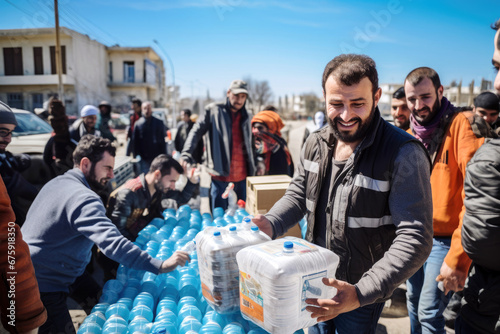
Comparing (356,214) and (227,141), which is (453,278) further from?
(227,141)

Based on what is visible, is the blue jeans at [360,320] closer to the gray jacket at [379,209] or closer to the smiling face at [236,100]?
A: the gray jacket at [379,209]

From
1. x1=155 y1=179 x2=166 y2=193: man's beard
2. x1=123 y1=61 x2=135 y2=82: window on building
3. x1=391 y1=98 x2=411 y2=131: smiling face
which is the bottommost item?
x1=155 y1=179 x2=166 y2=193: man's beard

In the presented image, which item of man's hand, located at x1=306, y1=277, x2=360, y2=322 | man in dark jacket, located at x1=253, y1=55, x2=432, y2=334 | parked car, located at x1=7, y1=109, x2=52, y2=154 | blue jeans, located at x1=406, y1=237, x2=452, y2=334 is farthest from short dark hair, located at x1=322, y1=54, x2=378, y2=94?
parked car, located at x1=7, y1=109, x2=52, y2=154

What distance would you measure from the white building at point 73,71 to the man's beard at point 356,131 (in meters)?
2.38

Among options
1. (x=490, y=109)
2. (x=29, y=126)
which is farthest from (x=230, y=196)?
(x=29, y=126)

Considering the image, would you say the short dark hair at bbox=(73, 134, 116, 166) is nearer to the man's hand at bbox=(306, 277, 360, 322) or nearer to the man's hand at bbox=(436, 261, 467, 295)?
the man's hand at bbox=(306, 277, 360, 322)

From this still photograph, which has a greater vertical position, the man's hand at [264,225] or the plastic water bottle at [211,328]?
the man's hand at [264,225]

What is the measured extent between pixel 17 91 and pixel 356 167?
9.41 feet

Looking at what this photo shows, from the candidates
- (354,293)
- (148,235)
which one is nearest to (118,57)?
(148,235)

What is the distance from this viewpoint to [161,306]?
96.8 inches

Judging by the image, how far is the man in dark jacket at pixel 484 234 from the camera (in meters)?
1.58

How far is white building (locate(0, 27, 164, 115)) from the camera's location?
2707 millimetres

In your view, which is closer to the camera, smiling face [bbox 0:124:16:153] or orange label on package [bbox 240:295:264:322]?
orange label on package [bbox 240:295:264:322]

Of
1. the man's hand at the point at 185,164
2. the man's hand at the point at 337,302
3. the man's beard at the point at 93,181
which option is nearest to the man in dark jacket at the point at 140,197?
the man's hand at the point at 185,164
